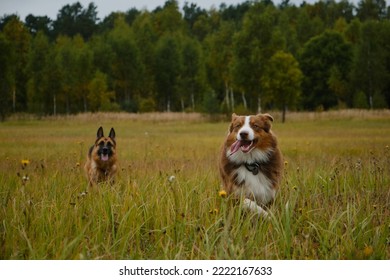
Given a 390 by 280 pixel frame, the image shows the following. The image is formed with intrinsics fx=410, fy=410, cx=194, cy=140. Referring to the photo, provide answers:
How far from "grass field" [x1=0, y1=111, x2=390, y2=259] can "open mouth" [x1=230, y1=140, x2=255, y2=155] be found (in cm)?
56

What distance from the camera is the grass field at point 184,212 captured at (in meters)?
3.30

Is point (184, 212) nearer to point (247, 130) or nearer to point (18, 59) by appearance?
point (247, 130)

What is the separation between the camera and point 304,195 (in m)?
4.66

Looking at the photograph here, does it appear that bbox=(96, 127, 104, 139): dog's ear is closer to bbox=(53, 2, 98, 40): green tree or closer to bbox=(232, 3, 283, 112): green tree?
bbox=(53, 2, 98, 40): green tree

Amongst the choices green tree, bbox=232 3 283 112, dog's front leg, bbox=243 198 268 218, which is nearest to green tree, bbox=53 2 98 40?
dog's front leg, bbox=243 198 268 218

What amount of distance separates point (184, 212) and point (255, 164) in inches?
38.5

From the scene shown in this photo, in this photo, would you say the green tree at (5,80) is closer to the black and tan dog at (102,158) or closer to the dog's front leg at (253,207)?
the black and tan dog at (102,158)

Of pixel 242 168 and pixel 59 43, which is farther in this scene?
pixel 59 43

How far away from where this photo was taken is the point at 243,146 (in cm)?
421

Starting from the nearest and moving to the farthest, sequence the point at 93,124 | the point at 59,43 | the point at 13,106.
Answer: the point at 13,106, the point at 59,43, the point at 93,124

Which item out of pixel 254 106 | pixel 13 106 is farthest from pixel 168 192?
pixel 254 106

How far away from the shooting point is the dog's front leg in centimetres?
395
